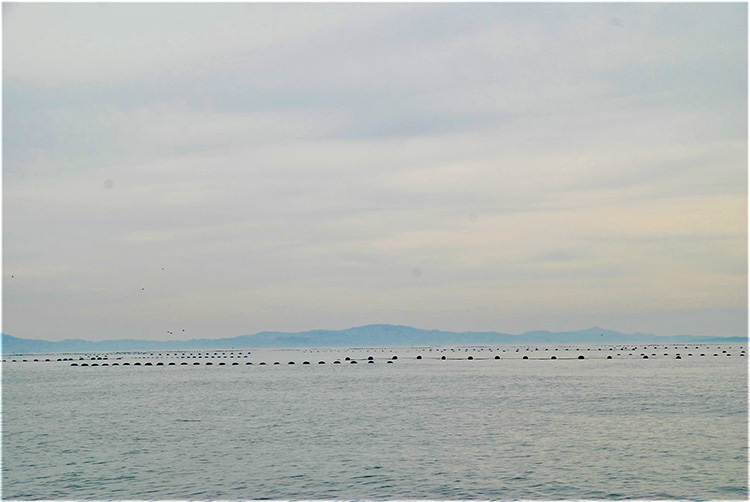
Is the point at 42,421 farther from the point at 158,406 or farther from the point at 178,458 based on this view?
the point at 178,458

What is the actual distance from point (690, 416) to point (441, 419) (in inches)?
835

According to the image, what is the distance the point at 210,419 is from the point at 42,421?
641 inches

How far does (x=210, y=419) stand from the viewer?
6656cm

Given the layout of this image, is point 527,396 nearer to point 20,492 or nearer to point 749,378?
point 749,378

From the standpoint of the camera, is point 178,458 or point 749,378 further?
point 749,378

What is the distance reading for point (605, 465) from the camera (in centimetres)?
4072

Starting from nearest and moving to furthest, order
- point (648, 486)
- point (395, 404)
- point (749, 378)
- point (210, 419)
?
point (648, 486) < point (210, 419) < point (395, 404) < point (749, 378)

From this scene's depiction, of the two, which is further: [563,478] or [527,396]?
[527,396]

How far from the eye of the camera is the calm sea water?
36.3 meters

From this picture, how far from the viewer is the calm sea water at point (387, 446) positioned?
36344mm

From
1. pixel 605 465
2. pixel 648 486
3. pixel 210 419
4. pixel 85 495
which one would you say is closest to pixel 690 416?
pixel 605 465

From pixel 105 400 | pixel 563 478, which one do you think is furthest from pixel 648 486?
pixel 105 400

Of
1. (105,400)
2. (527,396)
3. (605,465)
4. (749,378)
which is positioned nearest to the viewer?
(605,465)

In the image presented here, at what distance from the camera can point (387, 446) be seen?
4797cm
